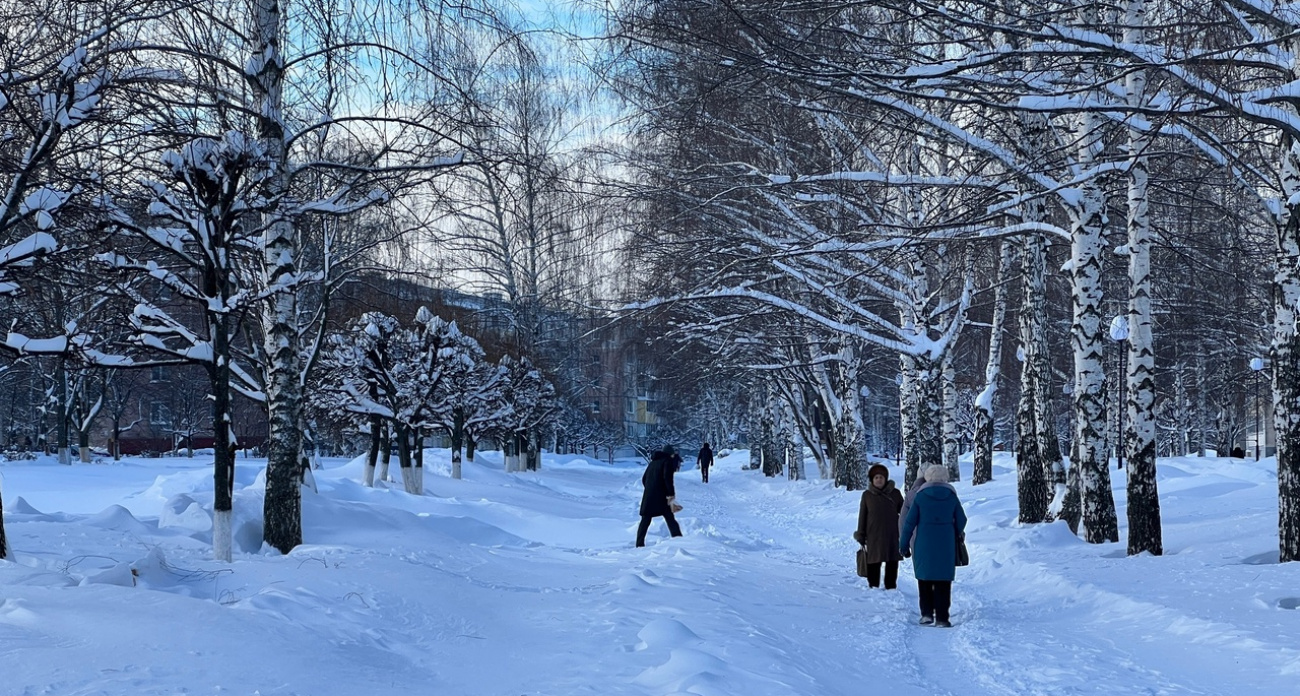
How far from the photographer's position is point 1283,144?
10.0 m

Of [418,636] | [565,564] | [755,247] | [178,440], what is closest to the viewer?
[418,636]

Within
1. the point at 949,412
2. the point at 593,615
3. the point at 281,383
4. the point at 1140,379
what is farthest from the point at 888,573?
the point at 949,412

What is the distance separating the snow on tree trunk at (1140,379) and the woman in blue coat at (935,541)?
294 cm

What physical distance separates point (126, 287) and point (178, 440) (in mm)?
63400

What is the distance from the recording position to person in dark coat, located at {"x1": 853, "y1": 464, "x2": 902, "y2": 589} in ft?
36.5

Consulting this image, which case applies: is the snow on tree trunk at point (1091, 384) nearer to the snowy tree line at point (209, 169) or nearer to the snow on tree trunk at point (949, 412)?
the snowy tree line at point (209, 169)

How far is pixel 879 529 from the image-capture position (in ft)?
36.5

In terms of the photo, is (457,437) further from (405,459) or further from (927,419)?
(927,419)

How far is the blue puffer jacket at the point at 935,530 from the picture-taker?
29.9 ft

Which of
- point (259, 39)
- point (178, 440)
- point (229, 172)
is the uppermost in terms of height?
point (259, 39)

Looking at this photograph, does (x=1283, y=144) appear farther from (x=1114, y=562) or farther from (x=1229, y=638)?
(x=1229, y=638)

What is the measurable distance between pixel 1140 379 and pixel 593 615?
6.95m

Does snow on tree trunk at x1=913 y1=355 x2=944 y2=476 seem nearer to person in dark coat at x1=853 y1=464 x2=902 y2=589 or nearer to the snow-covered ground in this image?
Result: the snow-covered ground

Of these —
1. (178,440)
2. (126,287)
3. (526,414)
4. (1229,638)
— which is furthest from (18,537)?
(178,440)
